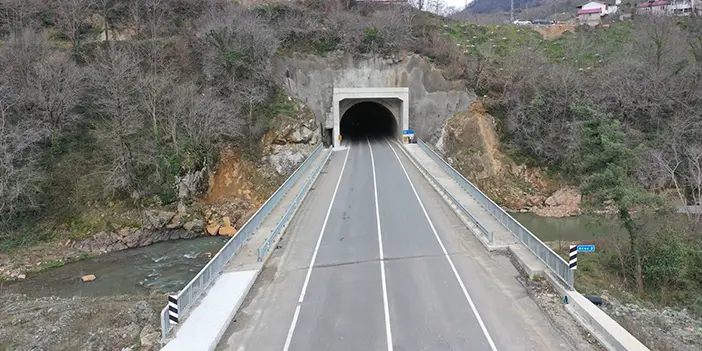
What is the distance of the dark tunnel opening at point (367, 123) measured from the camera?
49231 mm

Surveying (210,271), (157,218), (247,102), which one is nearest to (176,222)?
(157,218)

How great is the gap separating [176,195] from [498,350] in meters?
23.8

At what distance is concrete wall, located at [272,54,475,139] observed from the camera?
133 ft

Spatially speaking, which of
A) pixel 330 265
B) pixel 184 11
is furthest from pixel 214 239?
pixel 184 11

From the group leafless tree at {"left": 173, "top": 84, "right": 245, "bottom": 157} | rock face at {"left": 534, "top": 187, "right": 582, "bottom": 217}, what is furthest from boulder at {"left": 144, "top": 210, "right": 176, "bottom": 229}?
rock face at {"left": 534, "top": 187, "right": 582, "bottom": 217}

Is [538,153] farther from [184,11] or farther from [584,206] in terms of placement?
[184,11]

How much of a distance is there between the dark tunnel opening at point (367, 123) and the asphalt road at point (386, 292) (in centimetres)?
2747

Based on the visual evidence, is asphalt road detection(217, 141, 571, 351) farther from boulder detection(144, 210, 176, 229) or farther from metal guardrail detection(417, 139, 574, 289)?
boulder detection(144, 210, 176, 229)

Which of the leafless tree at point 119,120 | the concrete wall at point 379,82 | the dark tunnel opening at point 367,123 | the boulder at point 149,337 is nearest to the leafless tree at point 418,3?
the dark tunnel opening at point 367,123

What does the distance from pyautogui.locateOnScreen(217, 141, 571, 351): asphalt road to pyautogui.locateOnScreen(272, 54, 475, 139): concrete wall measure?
2049cm

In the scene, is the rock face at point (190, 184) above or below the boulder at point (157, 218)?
above

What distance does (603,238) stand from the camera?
24109mm

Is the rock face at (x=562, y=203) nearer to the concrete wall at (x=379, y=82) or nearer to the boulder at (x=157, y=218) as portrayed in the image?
the concrete wall at (x=379, y=82)

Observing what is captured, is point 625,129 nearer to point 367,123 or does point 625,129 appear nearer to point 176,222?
point 367,123
